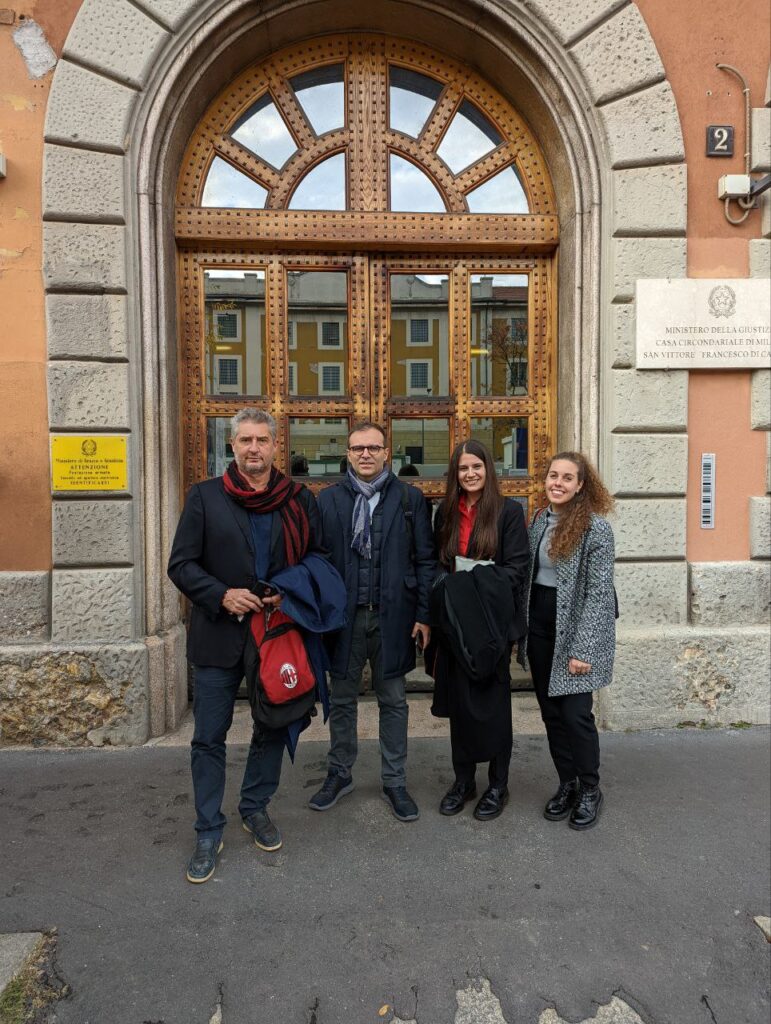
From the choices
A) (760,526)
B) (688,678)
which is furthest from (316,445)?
(760,526)

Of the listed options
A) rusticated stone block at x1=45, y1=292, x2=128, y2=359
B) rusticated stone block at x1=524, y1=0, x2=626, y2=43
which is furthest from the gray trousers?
rusticated stone block at x1=524, y1=0, x2=626, y2=43

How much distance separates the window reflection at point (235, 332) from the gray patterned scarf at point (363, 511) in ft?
6.46

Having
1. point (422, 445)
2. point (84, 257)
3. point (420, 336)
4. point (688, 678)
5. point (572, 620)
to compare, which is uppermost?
point (84, 257)

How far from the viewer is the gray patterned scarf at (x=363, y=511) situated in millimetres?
3281

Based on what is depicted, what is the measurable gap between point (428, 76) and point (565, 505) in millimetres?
3861

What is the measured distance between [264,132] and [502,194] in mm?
1906

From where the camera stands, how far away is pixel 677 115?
14.5ft

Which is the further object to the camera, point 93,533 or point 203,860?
point 93,533

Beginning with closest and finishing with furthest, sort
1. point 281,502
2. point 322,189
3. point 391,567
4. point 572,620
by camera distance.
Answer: point 281,502 < point 572,620 < point 391,567 < point 322,189

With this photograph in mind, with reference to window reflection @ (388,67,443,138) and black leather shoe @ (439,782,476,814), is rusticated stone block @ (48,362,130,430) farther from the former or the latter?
black leather shoe @ (439,782,476,814)

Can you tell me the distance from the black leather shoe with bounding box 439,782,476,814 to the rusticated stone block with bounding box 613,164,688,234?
12.6 feet

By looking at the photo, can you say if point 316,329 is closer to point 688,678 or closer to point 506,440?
point 506,440

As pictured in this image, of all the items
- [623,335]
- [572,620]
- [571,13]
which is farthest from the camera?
[623,335]

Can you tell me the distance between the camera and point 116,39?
4.18 m
